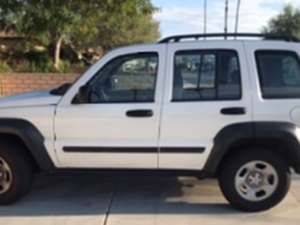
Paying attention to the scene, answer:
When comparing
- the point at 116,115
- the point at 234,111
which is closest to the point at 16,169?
the point at 116,115

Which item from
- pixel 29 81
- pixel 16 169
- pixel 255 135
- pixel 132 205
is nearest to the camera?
pixel 255 135

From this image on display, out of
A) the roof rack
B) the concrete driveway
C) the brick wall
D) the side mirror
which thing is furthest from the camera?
the brick wall

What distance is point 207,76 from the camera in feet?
23.4

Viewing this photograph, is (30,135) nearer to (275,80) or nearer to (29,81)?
(275,80)

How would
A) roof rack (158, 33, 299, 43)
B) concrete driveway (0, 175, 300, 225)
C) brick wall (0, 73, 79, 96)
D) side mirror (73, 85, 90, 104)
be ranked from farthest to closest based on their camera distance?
brick wall (0, 73, 79, 96), roof rack (158, 33, 299, 43), side mirror (73, 85, 90, 104), concrete driveway (0, 175, 300, 225)

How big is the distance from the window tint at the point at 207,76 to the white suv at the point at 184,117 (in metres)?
0.01

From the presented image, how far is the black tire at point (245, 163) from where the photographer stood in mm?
7145

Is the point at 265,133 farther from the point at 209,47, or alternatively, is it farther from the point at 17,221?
the point at 17,221

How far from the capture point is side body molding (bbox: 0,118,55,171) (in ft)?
23.5

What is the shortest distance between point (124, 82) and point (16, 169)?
156 cm

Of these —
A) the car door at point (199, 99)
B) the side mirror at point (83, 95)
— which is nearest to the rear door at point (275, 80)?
the car door at point (199, 99)

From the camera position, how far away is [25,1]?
1991 centimetres

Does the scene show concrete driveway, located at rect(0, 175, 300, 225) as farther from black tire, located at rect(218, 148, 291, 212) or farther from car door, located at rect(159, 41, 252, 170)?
car door, located at rect(159, 41, 252, 170)

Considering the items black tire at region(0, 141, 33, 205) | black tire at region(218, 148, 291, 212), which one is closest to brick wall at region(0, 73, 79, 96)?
black tire at region(0, 141, 33, 205)
